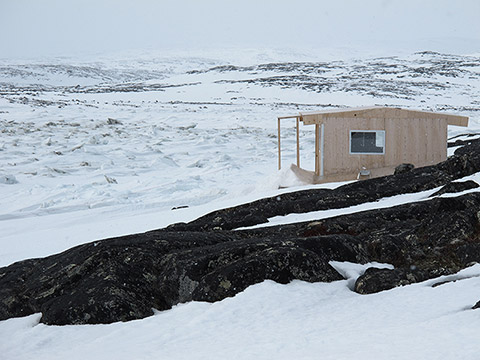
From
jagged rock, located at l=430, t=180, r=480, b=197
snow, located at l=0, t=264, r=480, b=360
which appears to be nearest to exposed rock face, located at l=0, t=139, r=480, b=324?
snow, located at l=0, t=264, r=480, b=360

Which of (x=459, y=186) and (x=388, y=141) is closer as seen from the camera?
(x=459, y=186)

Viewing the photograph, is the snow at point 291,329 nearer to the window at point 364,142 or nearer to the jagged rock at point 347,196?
the jagged rock at point 347,196

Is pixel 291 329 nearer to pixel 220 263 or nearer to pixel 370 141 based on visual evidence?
pixel 220 263

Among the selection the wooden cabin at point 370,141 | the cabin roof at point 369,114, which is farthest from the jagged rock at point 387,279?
the cabin roof at point 369,114

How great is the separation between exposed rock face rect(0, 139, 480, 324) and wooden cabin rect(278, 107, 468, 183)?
292 inches

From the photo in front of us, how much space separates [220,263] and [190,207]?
7.02 metres

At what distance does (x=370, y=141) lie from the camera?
48.3 feet

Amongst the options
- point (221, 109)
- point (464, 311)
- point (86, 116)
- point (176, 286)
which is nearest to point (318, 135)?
point (176, 286)

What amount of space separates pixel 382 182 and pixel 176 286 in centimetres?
625

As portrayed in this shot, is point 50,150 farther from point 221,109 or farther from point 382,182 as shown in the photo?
point 221,109

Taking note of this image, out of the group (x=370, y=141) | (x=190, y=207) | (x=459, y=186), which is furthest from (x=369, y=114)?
(x=459, y=186)

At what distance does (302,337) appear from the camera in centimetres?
382

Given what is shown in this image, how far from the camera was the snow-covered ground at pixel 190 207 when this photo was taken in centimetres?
377

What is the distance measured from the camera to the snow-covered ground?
377 centimetres
